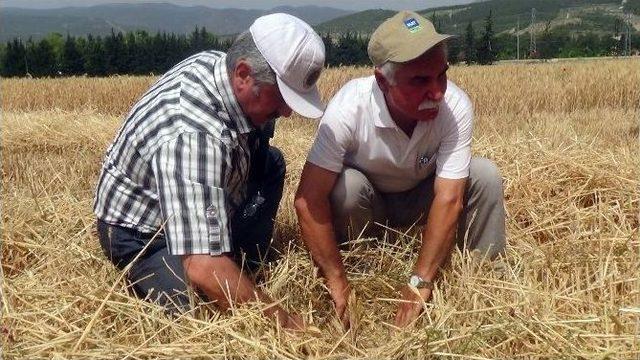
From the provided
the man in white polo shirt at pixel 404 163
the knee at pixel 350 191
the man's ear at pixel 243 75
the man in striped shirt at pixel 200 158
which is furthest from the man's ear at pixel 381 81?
the man's ear at pixel 243 75

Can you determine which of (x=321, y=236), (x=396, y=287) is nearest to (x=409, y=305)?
(x=396, y=287)

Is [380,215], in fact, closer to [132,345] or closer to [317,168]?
[317,168]

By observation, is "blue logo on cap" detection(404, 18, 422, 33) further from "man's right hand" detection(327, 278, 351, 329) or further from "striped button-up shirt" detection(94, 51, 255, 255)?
"man's right hand" detection(327, 278, 351, 329)

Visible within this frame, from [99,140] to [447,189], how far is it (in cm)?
396

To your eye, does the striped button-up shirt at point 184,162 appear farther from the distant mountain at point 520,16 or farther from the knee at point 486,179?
the distant mountain at point 520,16

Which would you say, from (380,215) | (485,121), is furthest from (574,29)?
(380,215)

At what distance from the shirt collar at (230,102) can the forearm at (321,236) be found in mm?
423

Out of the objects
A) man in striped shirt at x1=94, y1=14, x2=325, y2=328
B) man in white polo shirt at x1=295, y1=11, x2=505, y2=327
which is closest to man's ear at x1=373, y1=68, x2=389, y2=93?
man in white polo shirt at x1=295, y1=11, x2=505, y2=327

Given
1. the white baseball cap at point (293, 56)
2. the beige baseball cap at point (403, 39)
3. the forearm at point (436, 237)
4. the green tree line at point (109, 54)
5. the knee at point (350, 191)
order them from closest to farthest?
the white baseball cap at point (293, 56), the beige baseball cap at point (403, 39), the forearm at point (436, 237), the knee at point (350, 191), the green tree line at point (109, 54)

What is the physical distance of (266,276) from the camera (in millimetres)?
2828

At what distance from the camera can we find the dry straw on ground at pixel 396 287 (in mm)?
2160

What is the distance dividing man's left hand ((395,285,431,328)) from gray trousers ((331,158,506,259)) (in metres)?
0.32

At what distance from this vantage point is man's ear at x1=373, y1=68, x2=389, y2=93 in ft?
8.40

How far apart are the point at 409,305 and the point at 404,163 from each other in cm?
57
